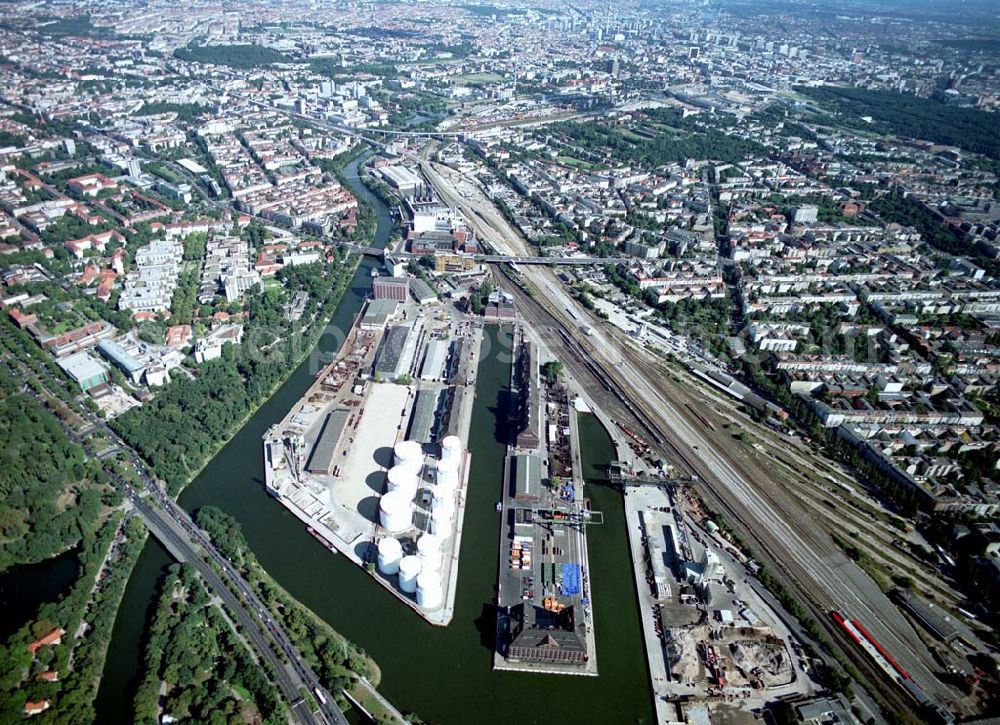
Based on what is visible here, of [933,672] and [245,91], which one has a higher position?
[245,91]

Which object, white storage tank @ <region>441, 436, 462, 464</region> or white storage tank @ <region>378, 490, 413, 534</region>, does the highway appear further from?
white storage tank @ <region>378, 490, 413, 534</region>

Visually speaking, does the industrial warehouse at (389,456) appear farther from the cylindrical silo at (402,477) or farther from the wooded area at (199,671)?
the wooded area at (199,671)

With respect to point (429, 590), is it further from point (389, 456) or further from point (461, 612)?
point (389, 456)

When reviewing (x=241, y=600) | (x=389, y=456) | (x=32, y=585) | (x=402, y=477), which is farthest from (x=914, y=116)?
(x=32, y=585)

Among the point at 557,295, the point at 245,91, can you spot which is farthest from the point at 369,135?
the point at 557,295

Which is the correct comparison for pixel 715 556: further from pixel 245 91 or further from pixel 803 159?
pixel 245 91

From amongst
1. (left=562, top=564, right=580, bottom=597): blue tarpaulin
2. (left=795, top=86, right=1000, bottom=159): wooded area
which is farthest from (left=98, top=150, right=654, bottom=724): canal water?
(left=795, top=86, right=1000, bottom=159): wooded area
